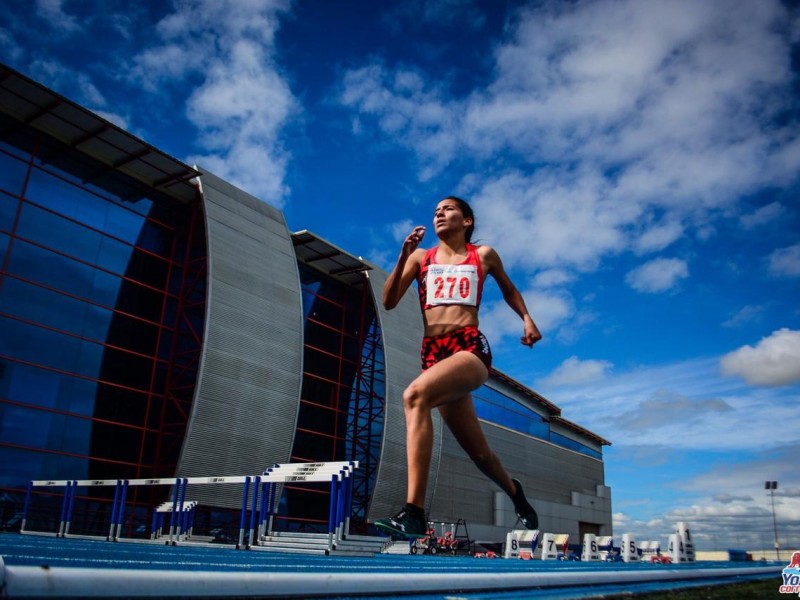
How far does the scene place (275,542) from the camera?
16422 millimetres

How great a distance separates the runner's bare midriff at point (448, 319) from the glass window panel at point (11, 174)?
2129cm

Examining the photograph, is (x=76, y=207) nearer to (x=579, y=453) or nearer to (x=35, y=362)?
(x=35, y=362)

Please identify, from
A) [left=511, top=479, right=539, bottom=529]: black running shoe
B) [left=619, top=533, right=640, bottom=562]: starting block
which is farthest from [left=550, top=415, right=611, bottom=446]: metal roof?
[left=511, top=479, right=539, bottom=529]: black running shoe

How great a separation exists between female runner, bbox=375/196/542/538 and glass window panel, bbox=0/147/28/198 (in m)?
21.0

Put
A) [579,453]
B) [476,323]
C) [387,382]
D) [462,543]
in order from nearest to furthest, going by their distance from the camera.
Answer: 1. [476,323]
2. [387,382]
3. [462,543]
4. [579,453]

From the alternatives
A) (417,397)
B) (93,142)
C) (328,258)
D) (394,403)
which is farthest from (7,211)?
(417,397)

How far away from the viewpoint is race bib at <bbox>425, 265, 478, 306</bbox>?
3.70m

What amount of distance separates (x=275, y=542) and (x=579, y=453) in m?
44.4

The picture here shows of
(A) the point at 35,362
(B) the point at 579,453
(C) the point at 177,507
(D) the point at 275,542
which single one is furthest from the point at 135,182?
(B) the point at 579,453

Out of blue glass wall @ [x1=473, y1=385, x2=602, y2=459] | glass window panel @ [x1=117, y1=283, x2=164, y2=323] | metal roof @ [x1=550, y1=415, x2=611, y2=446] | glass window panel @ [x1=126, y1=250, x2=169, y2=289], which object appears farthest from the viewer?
metal roof @ [x1=550, y1=415, x2=611, y2=446]

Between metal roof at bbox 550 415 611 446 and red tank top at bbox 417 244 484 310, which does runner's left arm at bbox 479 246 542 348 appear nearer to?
red tank top at bbox 417 244 484 310

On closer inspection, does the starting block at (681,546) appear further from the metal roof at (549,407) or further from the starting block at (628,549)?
the metal roof at (549,407)

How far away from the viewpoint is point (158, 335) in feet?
78.5

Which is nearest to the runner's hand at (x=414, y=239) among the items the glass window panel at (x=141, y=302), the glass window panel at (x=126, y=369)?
the glass window panel at (x=126, y=369)
